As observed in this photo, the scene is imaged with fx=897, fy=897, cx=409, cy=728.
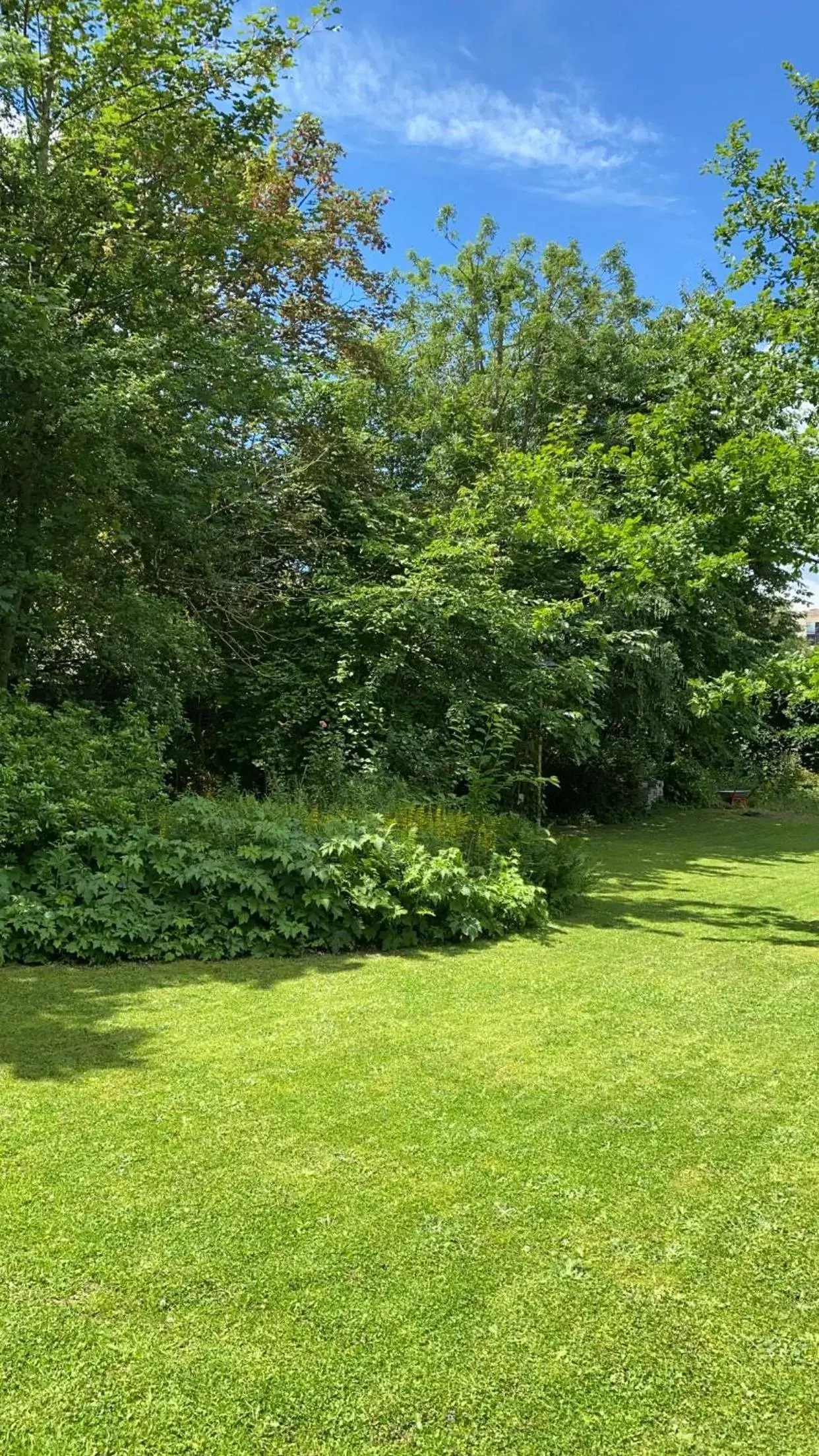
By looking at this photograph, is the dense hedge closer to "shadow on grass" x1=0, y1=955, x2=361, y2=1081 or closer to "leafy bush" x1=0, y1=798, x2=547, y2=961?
"leafy bush" x1=0, y1=798, x2=547, y2=961

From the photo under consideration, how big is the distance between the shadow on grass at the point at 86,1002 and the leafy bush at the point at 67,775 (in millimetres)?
1034

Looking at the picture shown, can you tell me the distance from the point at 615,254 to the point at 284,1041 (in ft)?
68.4

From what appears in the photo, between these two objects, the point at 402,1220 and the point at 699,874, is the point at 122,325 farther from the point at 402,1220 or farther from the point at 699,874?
the point at 402,1220

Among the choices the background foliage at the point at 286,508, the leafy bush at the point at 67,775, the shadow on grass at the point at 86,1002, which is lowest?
the shadow on grass at the point at 86,1002

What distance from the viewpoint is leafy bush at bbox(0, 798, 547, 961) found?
5.64m

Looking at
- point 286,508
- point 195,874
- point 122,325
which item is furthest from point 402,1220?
point 286,508

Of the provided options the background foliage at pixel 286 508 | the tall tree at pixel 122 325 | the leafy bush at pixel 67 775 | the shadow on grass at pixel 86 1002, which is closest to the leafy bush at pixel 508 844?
the background foliage at pixel 286 508

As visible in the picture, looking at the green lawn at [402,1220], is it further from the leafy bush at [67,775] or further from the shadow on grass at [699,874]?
the shadow on grass at [699,874]

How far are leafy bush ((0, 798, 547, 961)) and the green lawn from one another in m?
0.45

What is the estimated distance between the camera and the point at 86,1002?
189 inches

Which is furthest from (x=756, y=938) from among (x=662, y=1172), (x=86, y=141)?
(x=86, y=141)

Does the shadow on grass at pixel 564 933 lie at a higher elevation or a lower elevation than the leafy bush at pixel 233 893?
lower

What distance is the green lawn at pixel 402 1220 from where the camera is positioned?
2074 millimetres

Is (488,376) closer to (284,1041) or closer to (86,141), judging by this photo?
(86,141)
